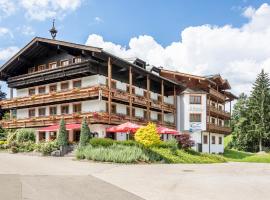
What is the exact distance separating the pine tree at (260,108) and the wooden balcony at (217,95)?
10.8m

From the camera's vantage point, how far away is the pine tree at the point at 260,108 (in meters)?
66.9

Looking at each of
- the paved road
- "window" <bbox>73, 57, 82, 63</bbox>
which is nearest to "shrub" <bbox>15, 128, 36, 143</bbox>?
"window" <bbox>73, 57, 82, 63</bbox>

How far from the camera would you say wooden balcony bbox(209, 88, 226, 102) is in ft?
175

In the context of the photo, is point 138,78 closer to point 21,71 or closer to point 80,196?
point 21,71

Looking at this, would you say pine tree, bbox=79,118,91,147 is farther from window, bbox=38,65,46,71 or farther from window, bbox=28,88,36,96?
window, bbox=28,88,36,96

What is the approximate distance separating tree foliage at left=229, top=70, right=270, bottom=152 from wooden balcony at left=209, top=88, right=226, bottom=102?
1089cm

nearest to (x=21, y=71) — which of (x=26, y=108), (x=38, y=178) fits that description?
(x=26, y=108)

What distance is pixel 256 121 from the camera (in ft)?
227

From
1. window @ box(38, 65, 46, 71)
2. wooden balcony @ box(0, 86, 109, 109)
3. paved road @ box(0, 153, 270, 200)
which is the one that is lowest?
paved road @ box(0, 153, 270, 200)

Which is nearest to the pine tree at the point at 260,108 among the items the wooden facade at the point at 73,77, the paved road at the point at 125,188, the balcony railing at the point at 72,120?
the wooden facade at the point at 73,77

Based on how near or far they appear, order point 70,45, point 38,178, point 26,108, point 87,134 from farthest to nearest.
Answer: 1. point 26,108
2. point 70,45
3. point 87,134
4. point 38,178

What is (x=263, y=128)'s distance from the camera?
66562 millimetres

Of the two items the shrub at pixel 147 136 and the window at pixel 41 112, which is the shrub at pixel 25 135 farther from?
the shrub at pixel 147 136

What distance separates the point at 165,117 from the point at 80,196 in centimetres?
4156
